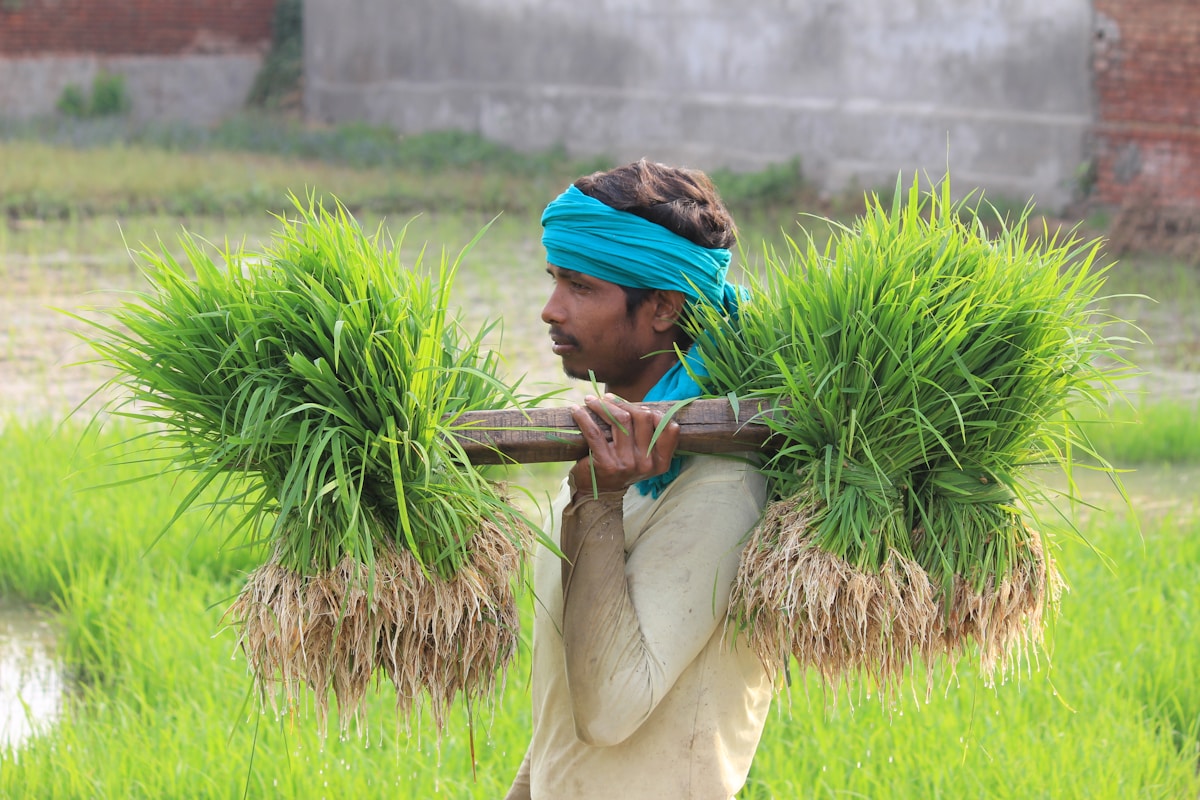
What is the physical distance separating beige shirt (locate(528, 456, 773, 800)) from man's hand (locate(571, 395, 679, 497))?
84mm

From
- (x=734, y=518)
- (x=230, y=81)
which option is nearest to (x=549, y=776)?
(x=734, y=518)

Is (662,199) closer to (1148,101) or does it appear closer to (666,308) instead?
(666,308)

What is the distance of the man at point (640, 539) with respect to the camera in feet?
5.86

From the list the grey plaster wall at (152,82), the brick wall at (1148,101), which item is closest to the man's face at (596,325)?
the brick wall at (1148,101)

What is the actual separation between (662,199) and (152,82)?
54.4ft

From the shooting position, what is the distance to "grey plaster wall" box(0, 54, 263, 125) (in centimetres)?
1625

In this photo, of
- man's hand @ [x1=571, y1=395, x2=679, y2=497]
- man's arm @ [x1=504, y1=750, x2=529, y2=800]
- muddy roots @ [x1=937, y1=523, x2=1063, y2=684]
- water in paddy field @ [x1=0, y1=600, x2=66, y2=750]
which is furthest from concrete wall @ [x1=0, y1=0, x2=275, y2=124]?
muddy roots @ [x1=937, y1=523, x2=1063, y2=684]

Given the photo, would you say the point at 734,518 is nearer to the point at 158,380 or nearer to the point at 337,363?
the point at 337,363

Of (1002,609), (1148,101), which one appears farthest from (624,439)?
(1148,101)

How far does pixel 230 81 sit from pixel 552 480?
13427 millimetres

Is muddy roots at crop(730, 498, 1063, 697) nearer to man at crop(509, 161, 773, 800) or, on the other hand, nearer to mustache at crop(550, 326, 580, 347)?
man at crop(509, 161, 773, 800)

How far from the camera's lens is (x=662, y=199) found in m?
1.94

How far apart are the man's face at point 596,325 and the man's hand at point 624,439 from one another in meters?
0.20

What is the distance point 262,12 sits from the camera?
17.4 meters
